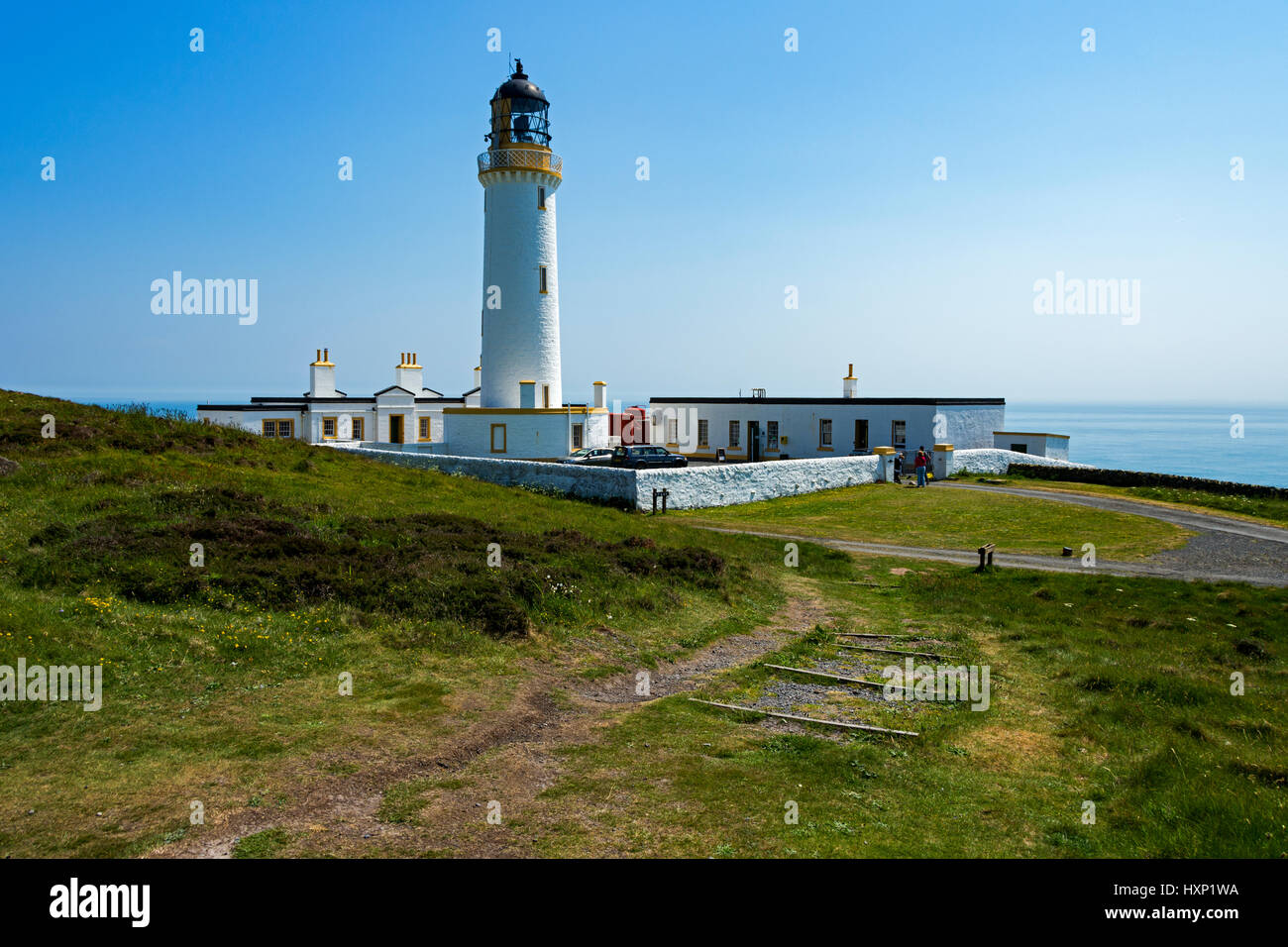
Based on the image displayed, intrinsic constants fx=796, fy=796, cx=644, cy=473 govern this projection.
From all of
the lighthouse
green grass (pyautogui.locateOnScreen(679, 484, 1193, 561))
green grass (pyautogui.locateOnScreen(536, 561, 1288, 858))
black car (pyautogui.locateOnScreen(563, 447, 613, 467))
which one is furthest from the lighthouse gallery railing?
green grass (pyautogui.locateOnScreen(536, 561, 1288, 858))

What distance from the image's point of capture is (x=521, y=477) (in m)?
34.6

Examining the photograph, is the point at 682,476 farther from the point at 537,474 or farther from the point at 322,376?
the point at 322,376

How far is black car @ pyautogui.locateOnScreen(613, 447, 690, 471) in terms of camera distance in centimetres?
3694

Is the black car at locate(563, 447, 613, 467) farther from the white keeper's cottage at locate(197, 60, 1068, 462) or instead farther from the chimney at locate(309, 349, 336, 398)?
the chimney at locate(309, 349, 336, 398)

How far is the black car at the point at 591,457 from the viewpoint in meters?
39.8

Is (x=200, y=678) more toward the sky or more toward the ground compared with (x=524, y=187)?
more toward the ground

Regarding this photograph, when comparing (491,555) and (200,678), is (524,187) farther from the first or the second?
(200,678)

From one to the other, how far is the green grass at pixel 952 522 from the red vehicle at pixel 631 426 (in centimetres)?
1680

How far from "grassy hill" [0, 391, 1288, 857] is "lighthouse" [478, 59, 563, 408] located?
888 inches

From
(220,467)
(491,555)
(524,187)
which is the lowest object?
(491,555)

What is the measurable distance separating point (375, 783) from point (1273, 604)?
18.3 meters

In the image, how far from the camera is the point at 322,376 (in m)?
52.9

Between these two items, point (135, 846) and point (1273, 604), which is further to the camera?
point (1273, 604)
